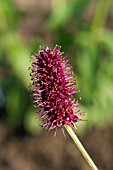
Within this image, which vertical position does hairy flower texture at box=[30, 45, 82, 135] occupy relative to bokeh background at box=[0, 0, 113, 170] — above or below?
below

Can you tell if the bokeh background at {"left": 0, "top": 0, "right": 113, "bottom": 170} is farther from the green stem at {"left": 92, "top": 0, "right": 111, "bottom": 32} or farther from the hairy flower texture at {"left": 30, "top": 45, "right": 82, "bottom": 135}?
the hairy flower texture at {"left": 30, "top": 45, "right": 82, "bottom": 135}

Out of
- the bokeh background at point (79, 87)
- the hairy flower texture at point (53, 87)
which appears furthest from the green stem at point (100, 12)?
the hairy flower texture at point (53, 87)

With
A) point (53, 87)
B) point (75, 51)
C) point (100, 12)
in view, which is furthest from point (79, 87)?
point (53, 87)

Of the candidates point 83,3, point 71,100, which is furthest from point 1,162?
point 71,100

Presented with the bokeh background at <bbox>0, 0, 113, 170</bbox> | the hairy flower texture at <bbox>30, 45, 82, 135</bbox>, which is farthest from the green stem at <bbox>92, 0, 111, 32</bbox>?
the hairy flower texture at <bbox>30, 45, 82, 135</bbox>

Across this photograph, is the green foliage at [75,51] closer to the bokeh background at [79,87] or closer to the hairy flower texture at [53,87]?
the bokeh background at [79,87]

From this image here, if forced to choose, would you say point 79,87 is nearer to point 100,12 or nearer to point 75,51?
point 75,51

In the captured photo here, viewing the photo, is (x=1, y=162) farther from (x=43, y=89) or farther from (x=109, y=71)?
(x=43, y=89)
